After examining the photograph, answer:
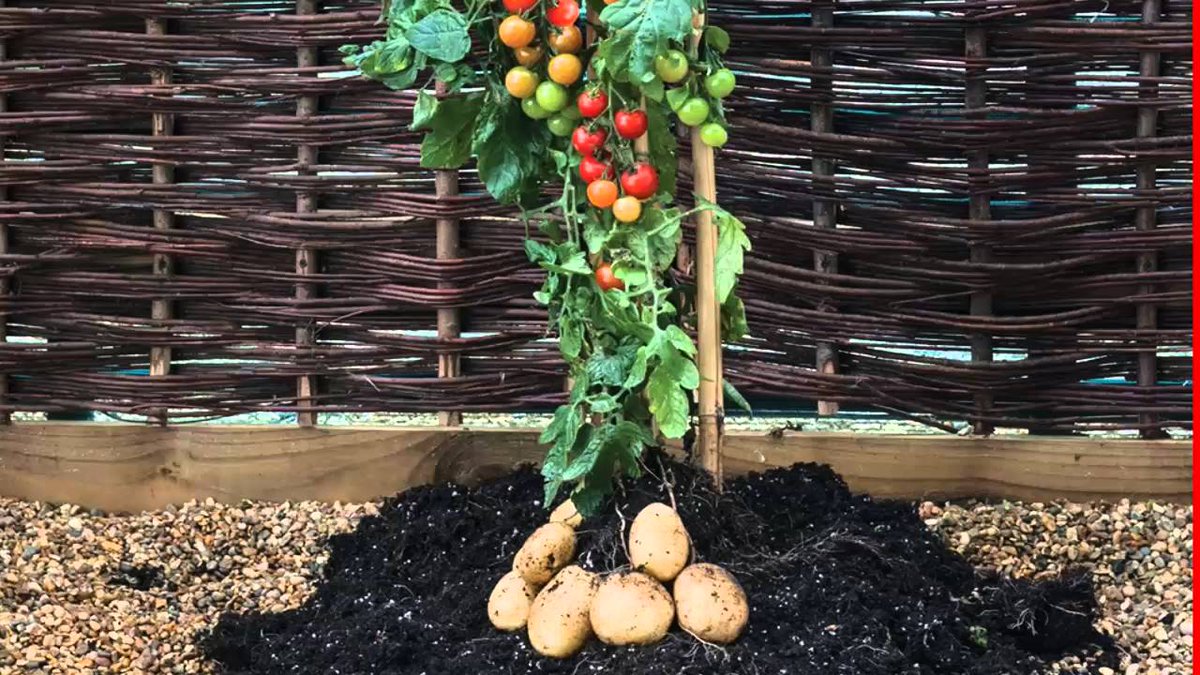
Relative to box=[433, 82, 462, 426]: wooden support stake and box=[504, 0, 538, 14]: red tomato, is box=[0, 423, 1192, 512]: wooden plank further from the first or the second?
box=[504, 0, 538, 14]: red tomato

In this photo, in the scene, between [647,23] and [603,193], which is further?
[603,193]

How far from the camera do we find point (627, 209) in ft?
5.85

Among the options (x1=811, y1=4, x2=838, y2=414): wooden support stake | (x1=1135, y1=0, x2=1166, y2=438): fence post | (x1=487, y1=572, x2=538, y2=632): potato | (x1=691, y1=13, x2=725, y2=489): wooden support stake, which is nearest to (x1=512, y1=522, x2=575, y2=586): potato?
(x1=487, y1=572, x2=538, y2=632): potato

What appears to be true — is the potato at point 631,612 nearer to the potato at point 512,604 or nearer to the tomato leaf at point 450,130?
the potato at point 512,604

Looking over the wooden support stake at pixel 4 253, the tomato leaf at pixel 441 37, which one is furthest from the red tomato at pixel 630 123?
the wooden support stake at pixel 4 253

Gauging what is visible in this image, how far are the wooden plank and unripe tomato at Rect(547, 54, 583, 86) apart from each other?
998mm

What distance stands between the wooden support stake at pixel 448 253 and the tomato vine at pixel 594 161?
567 millimetres

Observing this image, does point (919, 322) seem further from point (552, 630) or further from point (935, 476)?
point (552, 630)

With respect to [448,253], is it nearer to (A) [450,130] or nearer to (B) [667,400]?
(A) [450,130]

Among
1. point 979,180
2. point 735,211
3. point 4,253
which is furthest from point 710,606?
point 4,253

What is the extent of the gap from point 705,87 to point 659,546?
613 mm

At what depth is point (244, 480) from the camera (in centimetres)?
271

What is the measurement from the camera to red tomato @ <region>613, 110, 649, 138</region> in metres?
1.76

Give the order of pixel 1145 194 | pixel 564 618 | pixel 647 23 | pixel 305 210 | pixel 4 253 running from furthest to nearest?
pixel 4 253 < pixel 305 210 < pixel 1145 194 < pixel 564 618 < pixel 647 23
